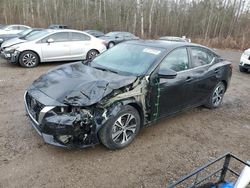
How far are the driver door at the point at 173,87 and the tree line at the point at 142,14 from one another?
2457 centimetres

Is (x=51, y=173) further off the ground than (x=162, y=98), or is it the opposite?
(x=162, y=98)

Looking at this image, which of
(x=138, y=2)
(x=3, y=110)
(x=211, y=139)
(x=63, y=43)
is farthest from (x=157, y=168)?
(x=138, y=2)

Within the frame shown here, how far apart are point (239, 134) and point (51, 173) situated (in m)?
3.30

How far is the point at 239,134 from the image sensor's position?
432cm

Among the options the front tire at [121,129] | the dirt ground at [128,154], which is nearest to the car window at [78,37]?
the dirt ground at [128,154]

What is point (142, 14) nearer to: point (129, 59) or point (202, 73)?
point (202, 73)

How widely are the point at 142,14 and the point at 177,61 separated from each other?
82.8ft

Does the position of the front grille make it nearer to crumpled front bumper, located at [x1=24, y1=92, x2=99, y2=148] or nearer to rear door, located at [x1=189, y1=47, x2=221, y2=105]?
crumpled front bumper, located at [x1=24, y1=92, x2=99, y2=148]

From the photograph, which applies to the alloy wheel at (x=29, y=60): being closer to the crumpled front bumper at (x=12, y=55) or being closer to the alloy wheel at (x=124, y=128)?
the crumpled front bumper at (x=12, y=55)

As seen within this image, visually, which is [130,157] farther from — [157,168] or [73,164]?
[73,164]

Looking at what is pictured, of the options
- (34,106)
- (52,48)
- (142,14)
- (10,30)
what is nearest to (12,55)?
(52,48)

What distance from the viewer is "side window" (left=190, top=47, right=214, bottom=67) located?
4.52 metres

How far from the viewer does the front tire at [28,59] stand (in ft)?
27.5

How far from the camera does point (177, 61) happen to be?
4.18 meters
